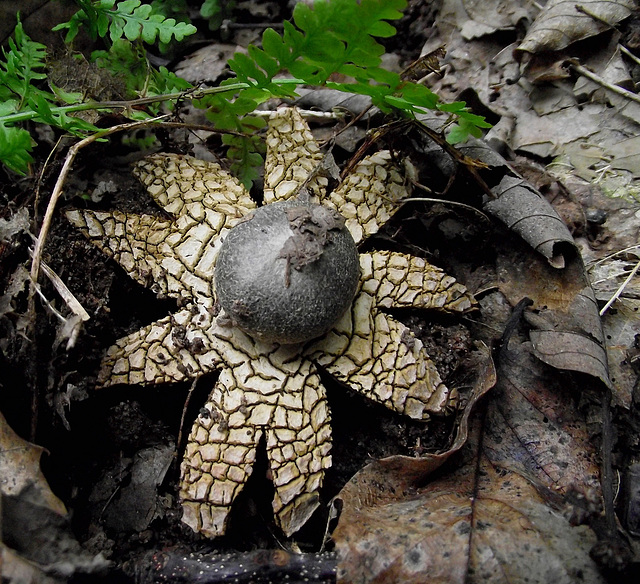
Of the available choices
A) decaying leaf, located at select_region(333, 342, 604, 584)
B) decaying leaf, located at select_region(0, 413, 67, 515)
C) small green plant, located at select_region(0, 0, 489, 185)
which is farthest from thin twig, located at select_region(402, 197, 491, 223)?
decaying leaf, located at select_region(0, 413, 67, 515)

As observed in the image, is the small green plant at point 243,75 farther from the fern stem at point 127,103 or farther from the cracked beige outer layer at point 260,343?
the cracked beige outer layer at point 260,343

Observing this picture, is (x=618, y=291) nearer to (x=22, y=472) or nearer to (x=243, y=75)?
(x=243, y=75)

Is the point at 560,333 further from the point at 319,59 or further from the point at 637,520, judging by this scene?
the point at 319,59

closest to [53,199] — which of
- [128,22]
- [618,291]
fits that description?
[128,22]

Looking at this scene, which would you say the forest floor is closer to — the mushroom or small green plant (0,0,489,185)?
small green plant (0,0,489,185)

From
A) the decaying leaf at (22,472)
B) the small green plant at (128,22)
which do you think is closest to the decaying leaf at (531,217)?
the small green plant at (128,22)

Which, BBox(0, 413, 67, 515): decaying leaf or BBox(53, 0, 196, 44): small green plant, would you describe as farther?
BBox(53, 0, 196, 44): small green plant

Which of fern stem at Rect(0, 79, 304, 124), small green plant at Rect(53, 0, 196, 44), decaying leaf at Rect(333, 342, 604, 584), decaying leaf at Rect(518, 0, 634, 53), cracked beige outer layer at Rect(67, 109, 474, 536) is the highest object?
small green plant at Rect(53, 0, 196, 44)
